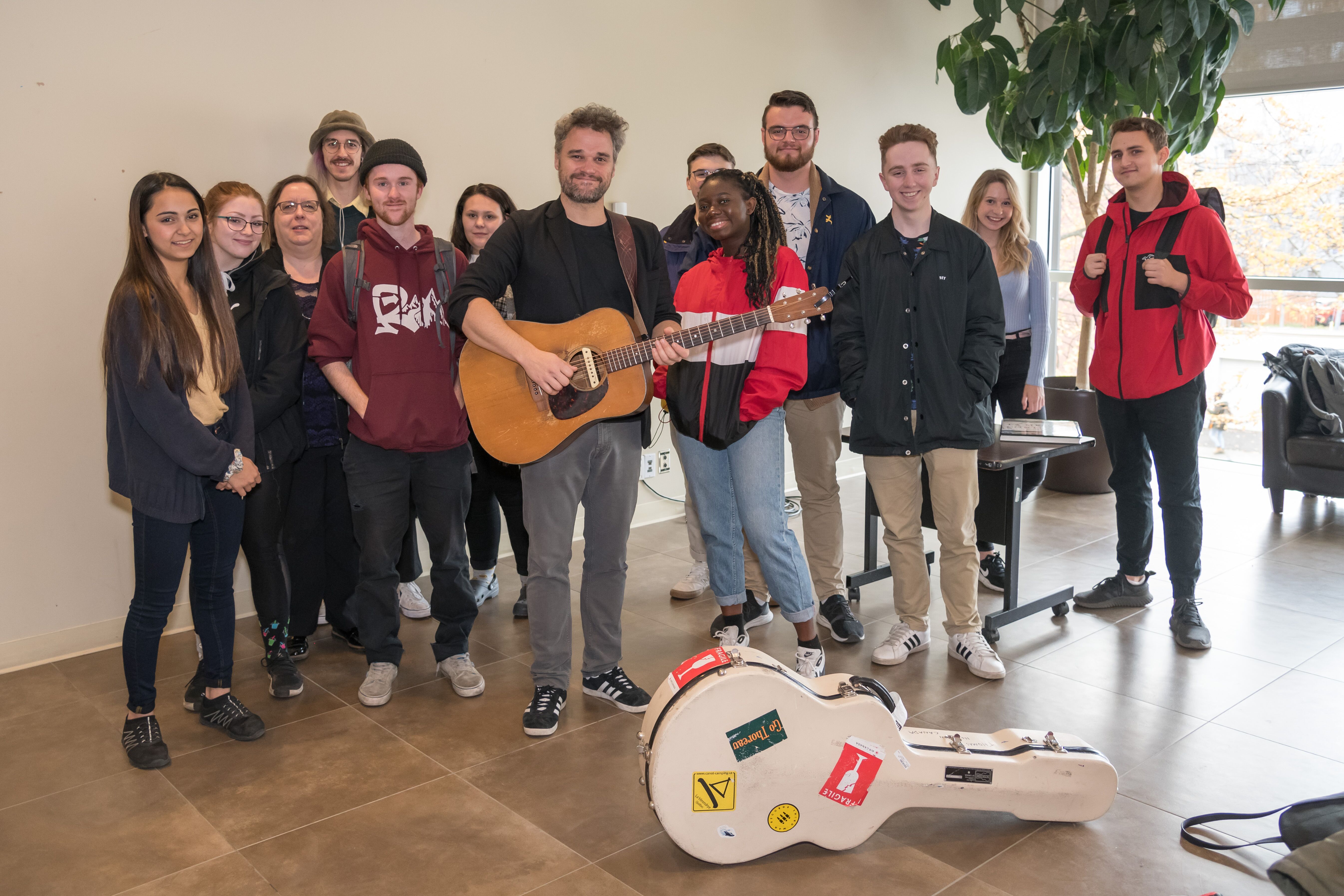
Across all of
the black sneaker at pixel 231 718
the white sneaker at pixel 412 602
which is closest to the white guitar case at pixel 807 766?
the black sneaker at pixel 231 718

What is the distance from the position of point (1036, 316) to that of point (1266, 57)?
10.7 ft

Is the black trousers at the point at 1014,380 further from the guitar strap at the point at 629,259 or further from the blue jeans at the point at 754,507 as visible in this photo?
the guitar strap at the point at 629,259

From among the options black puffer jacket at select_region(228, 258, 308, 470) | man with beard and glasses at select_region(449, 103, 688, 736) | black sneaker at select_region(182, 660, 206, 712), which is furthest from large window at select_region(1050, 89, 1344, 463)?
black sneaker at select_region(182, 660, 206, 712)

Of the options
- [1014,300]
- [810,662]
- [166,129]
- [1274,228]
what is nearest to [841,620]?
[810,662]

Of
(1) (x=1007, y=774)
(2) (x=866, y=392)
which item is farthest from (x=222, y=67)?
(1) (x=1007, y=774)

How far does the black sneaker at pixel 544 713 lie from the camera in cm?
273

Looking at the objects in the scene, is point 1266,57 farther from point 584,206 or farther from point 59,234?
point 59,234

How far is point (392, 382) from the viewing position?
2.83 meters

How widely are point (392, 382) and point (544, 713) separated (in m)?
1.03

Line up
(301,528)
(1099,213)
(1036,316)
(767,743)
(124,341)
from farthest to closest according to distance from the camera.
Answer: (1099,213)
(1036,316)
(301,528)
(124,341)
(767,743)

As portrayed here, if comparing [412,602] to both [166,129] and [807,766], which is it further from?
[807,766]

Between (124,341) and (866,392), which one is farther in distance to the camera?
(866,392)

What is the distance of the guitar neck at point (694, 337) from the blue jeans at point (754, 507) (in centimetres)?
39

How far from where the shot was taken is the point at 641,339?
275cm
